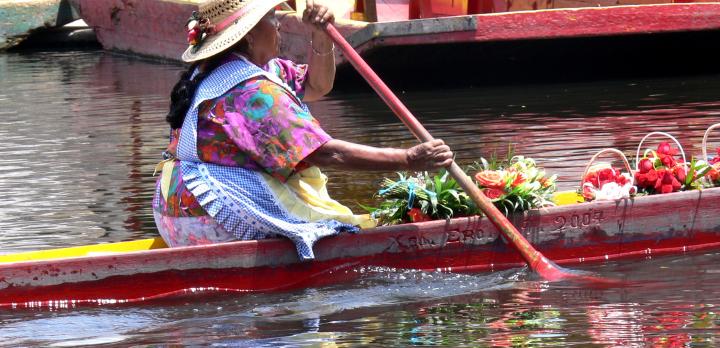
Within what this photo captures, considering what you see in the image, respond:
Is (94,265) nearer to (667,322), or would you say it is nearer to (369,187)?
(667,322)

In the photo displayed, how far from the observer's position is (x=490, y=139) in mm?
9430

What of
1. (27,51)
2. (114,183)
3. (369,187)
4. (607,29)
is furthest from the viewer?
(27,51)

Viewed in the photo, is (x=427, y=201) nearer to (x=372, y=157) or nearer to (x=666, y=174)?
(x=372, y=157)

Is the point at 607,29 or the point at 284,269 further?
the point at 607,29

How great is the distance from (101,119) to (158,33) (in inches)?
171

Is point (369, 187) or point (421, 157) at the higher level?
point (421, 157)

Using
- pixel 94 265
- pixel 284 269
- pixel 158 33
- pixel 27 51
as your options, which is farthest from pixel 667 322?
pixel 27 51

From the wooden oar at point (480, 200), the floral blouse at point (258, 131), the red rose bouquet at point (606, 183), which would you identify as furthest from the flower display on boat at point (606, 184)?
the floral blouse at point (258, 131)

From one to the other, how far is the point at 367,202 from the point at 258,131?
214 cm

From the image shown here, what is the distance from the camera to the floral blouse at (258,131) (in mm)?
5305

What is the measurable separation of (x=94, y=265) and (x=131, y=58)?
11.2m

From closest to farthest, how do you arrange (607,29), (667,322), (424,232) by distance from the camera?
(667,322) < (424,232) < (607,29)

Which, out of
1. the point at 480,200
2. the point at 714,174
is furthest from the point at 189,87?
the point at 714,174

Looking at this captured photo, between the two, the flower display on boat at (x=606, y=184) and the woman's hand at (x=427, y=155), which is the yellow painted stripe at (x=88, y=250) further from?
the flower display on boat at (x=606, y=184)
